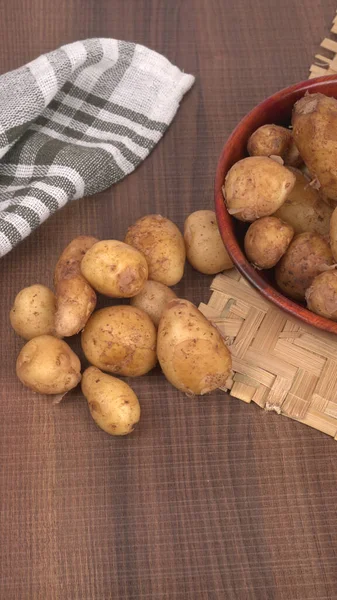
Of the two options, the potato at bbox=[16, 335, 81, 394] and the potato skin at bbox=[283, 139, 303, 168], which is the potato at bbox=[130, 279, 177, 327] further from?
the potato skin at bbox=[283, 139, 303, 168]

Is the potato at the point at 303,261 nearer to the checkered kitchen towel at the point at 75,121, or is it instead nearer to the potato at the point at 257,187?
the potato at the point at 257,187

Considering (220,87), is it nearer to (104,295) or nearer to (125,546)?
(104,295)

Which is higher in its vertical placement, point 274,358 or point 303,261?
point 303,261

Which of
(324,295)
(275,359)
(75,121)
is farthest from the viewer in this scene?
(75,121)

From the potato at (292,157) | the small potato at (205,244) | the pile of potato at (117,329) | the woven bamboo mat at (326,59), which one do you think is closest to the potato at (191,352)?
the pile of potato at (117,329)

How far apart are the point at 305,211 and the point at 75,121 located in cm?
38

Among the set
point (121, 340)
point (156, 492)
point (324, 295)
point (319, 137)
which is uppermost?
point (319, 137)

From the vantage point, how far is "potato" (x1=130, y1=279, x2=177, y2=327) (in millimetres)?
840

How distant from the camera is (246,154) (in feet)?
2.84

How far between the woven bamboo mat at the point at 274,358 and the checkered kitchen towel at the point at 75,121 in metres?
0.23

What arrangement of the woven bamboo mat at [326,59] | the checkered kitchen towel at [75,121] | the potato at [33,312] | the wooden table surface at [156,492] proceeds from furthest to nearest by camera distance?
the woven bamboo mat at [326,59]
the checkered kitchen towel at [75,121]
the potato at [33,312]
the wooden table surface at [156,492]

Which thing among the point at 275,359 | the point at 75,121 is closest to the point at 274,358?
the point at 275,359

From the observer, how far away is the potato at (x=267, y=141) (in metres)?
0.82

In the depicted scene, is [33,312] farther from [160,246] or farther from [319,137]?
[319,137]
